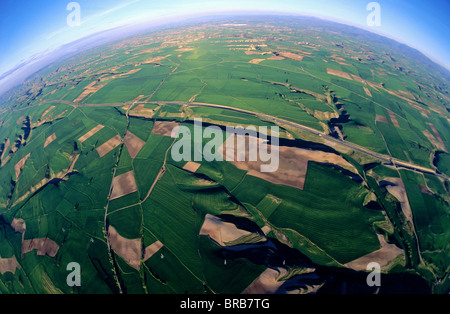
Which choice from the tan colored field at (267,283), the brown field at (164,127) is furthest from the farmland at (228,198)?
the brown field at (164,127)

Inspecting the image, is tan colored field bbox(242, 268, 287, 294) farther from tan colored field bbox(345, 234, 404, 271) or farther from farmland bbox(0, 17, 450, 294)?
tan colored field bbox(345, 234, 404, 271)

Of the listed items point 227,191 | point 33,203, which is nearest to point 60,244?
point 33,203

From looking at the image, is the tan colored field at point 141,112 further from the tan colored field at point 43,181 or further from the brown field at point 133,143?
the tan colored field at point 43,181

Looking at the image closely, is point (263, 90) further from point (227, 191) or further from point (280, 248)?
point (280, 248)

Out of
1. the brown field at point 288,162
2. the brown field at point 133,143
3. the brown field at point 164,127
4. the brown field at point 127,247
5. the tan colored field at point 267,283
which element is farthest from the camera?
the brown field at point 164,127

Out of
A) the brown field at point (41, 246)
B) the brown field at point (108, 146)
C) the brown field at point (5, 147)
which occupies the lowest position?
the brown field at point (41, 246)

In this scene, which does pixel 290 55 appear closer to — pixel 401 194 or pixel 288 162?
pixel 288 162
